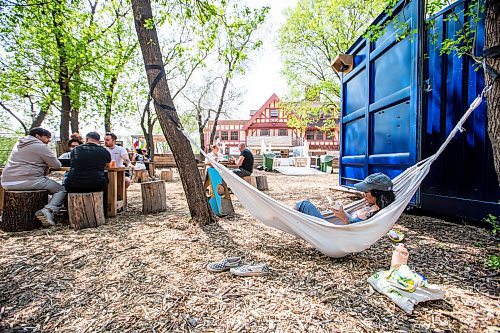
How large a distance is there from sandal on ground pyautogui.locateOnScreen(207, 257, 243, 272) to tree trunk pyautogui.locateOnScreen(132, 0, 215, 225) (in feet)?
3.85

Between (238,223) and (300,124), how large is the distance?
13343 millimetres

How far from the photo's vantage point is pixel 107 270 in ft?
6.59

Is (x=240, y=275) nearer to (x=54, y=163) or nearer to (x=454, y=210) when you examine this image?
(x=454, y=210)

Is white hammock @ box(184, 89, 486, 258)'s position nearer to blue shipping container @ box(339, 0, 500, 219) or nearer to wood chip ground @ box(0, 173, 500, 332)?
wood chip ground @ box(0, 173, 500, 332)

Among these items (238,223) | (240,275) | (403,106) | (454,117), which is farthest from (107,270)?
(454,117)

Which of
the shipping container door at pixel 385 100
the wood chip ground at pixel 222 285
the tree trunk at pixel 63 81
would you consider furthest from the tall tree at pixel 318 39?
the wood chip ground at pixel 222 285

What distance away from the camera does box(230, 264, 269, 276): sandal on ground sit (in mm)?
1881

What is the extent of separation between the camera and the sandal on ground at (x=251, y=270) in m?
1.88

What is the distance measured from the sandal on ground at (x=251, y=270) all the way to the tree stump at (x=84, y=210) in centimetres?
220

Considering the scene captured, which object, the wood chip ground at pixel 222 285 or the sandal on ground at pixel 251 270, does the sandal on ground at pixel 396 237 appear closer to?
the wood chip ground at pixel 222 285

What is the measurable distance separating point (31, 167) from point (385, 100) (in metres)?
4.57

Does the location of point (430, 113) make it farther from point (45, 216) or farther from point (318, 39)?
point (318, 39)

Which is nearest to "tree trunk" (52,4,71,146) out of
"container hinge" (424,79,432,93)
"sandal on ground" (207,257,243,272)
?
"sandal on ground" (207,257,243,272)

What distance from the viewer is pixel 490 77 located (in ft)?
5.71
